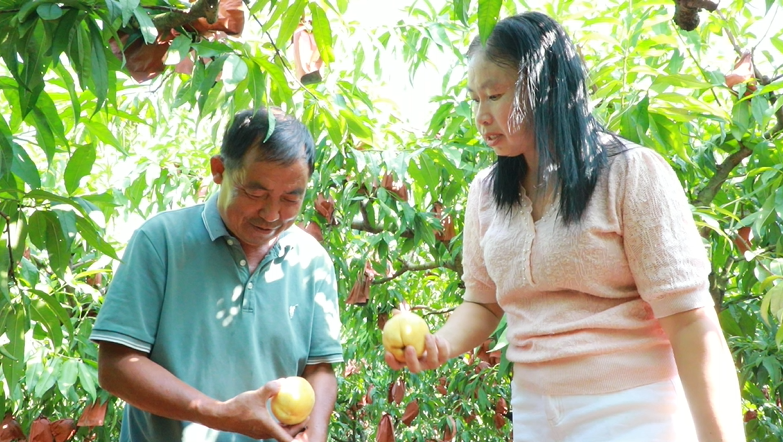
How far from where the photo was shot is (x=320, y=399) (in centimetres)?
184

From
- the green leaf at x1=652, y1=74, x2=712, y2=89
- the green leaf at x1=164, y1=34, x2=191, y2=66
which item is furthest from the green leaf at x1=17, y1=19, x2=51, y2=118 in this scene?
the green leaf at x1=652, y1=74, x2=712, y2=89

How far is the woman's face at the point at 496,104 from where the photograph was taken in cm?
146

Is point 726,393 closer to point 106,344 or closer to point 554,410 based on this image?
point 554,410

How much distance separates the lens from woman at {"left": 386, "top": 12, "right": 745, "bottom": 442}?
4.36ft

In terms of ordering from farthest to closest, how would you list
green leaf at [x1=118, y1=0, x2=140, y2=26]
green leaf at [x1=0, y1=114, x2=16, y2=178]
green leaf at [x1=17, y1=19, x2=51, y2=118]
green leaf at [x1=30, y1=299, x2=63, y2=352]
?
green leaf at [x1=30, y1=299, x2=63, y2=352] → green leaf at [x1=0, y1=114, x2=16, y2=178] → green leaf at [x1=17, y1=19, x2=51, y2=118] → green leaf at [x1=118, y1=0, x2=140, y2=26]

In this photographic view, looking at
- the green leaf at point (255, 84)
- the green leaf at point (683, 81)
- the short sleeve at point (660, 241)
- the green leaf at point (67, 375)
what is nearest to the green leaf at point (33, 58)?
the green leaf at point (255, 84)

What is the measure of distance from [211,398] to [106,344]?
0.26 meters

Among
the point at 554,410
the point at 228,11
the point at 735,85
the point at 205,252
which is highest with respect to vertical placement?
the point at 228,11

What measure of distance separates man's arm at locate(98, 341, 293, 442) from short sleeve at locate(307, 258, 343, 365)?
10.3 inches

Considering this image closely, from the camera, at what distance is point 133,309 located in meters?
1.69

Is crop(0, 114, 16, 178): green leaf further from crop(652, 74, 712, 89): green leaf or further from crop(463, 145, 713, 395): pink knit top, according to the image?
crop(652, 74, 712, 89): green leaf

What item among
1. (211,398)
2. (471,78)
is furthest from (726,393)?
(211,398)

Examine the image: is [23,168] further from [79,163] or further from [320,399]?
[320,399]

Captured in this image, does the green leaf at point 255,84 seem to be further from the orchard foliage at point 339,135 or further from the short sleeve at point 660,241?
the short sleeve at point 660,241
